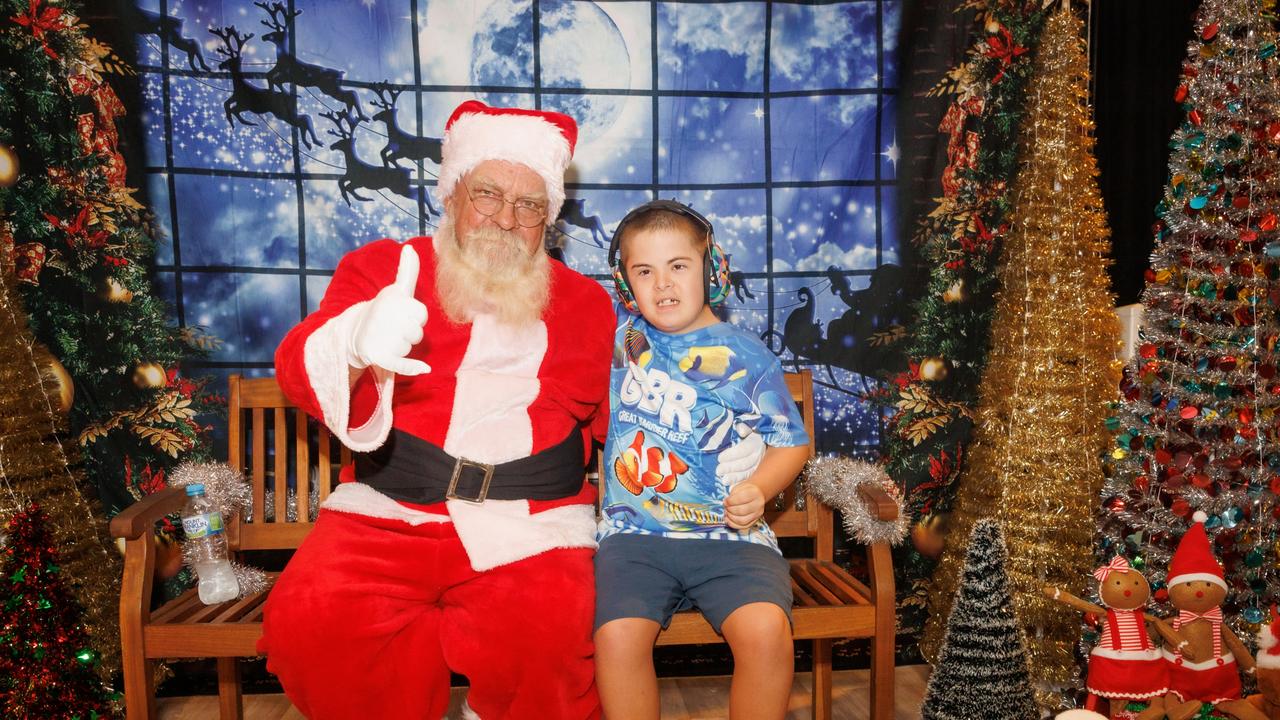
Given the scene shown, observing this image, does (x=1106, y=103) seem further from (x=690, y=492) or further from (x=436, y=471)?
(x=436, y=471)

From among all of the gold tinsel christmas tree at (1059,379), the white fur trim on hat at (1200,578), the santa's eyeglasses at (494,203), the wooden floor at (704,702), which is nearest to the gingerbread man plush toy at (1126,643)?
the white fur trim on hat at (1200,578)

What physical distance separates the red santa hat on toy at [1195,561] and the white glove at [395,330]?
213cm

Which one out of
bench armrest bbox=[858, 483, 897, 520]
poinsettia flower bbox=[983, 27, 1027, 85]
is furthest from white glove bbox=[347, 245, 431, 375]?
poinsettia flower bbox=[983, 27, 1027, 85]

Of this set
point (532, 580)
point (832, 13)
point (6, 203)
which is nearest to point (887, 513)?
point (532, 580)

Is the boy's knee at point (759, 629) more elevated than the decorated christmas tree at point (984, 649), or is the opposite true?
the boy's knee at point (759, 629)

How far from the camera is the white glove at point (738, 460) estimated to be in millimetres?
2326

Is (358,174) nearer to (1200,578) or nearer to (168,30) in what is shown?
(168,30)

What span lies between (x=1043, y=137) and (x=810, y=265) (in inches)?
36.9

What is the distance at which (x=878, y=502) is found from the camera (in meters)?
2.39

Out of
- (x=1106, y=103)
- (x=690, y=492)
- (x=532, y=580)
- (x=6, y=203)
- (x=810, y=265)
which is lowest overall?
(x=532, y=580)

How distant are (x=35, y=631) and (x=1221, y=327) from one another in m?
3.50

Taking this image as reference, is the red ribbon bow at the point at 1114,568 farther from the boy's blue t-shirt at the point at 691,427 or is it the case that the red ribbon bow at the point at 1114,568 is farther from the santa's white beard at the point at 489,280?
the santa's white beard at the point at 489,280

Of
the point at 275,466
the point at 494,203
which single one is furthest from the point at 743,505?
Answer: the point at 275,466

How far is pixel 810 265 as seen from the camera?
320cm
